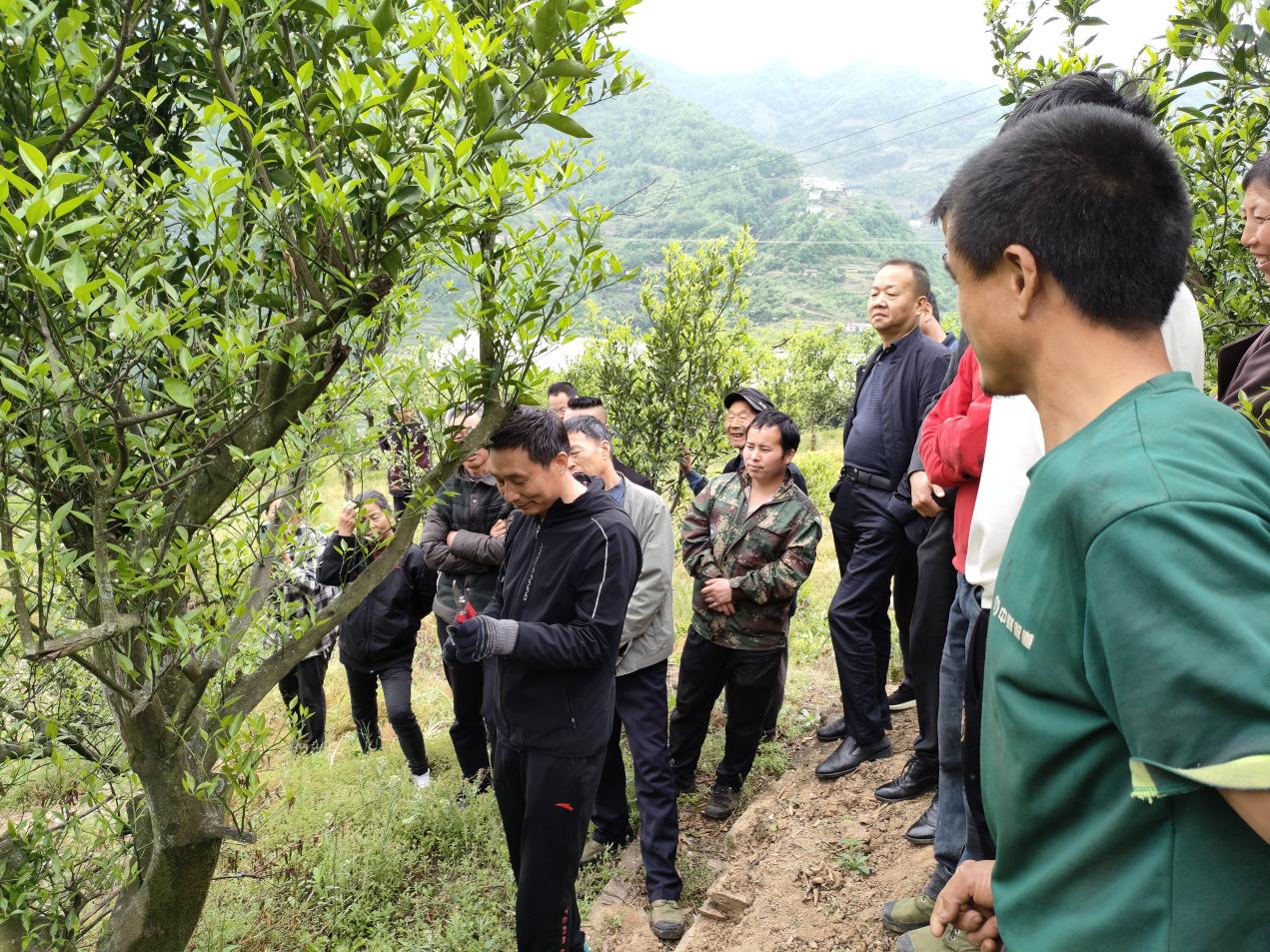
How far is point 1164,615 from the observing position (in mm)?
802

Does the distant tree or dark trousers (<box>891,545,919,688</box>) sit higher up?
the distant tree

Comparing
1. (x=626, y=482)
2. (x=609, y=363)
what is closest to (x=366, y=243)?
(x=626, y=482)

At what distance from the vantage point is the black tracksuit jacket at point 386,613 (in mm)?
5273

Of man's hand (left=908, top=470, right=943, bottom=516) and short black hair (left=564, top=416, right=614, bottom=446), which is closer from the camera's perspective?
man's hand (left=908, top=470, right=943, bottom=516)

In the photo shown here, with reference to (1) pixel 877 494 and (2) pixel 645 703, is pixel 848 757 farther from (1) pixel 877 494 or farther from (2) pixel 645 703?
(1) pixel 877 494

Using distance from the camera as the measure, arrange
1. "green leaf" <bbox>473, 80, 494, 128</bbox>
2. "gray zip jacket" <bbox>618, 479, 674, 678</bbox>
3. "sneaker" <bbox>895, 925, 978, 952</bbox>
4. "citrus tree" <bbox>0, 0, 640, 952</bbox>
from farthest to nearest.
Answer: "gray zip jacket" <bbox>618, 479, 674, 678</bbox>, "sneaker" <bbox>895, 925, 978, 952</bbox>, "green leaf" <bbox>473, 80, 494, 128</bbox>, "citrus tree" <bbox>0, 0, 640, 952</bbox>

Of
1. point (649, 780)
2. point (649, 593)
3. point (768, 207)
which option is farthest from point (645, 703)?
point (768, 207)

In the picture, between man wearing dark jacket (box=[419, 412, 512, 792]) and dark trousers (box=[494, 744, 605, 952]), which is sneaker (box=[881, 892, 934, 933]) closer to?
dark trousers (box=[494, 744, 605, 952])

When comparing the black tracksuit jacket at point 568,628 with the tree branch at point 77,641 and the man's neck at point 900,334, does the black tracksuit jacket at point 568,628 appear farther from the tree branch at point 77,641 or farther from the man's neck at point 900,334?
the man's neck at point 900,334

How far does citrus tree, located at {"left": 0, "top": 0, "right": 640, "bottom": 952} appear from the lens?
4.89 feet

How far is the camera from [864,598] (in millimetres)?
4305

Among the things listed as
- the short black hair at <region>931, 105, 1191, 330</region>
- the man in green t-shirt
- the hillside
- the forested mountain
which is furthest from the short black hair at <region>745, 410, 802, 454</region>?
the hillside

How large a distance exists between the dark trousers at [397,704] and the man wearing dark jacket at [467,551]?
1.21 feet

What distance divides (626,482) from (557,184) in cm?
254
